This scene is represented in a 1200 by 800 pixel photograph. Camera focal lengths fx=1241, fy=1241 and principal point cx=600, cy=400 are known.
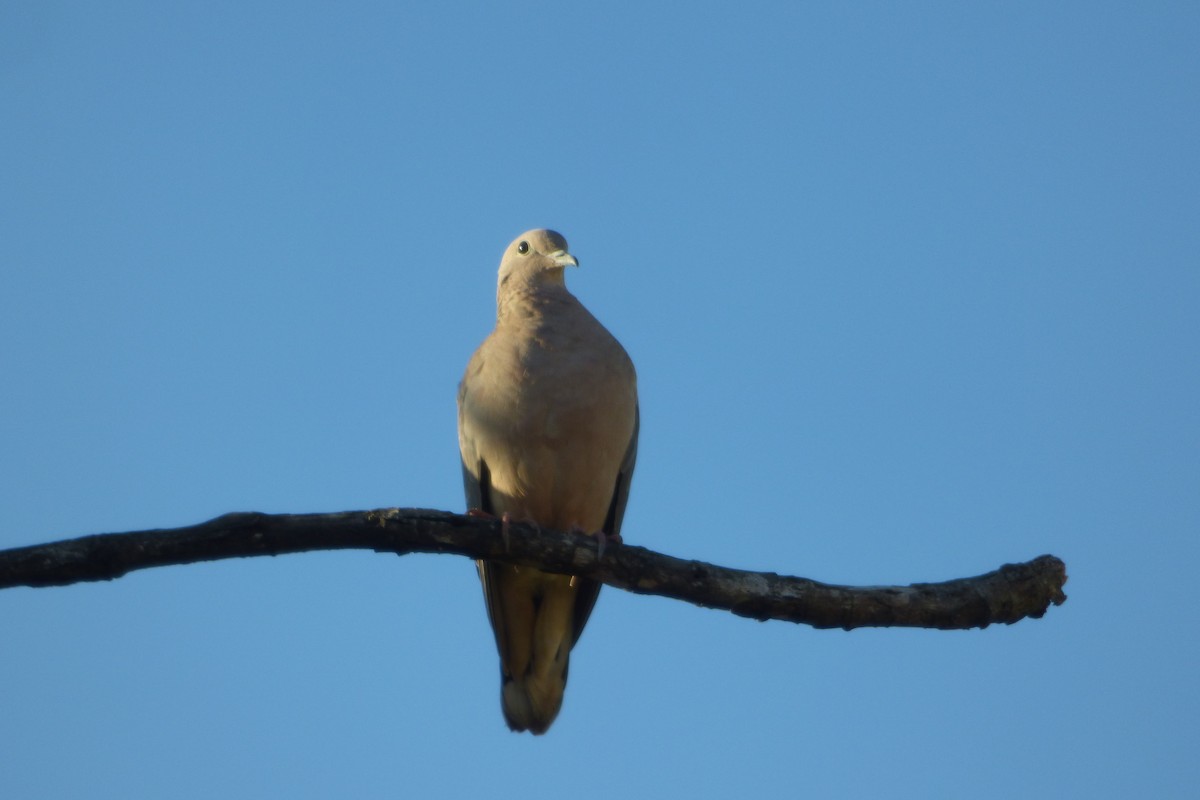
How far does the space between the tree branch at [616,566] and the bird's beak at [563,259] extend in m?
2.89

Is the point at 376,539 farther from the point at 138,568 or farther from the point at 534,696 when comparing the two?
the point at 534,696

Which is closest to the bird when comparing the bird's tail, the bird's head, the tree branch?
the bird's tail

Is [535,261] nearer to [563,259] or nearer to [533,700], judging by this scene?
[563,259]

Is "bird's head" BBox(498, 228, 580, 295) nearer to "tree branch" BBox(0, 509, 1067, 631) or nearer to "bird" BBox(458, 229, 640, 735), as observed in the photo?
"bird" BBox(458, 229, 640, 735)

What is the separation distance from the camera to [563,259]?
792 cm

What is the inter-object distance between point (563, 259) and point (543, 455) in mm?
1702

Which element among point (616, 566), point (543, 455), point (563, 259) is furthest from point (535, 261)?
point (616, 566)

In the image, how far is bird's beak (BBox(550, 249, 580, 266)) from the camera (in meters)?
7.89

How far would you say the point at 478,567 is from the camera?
720 centimetres

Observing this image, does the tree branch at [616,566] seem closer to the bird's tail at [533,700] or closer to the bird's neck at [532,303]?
the bird's tail at [533,700]

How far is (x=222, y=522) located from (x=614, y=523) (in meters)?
3.35

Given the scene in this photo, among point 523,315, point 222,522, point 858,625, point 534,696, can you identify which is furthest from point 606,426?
point 222,522

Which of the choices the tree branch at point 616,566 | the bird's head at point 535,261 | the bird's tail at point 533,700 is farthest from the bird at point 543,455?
the tree branch at point 616,566

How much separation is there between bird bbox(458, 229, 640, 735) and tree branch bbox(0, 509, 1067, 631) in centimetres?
134
